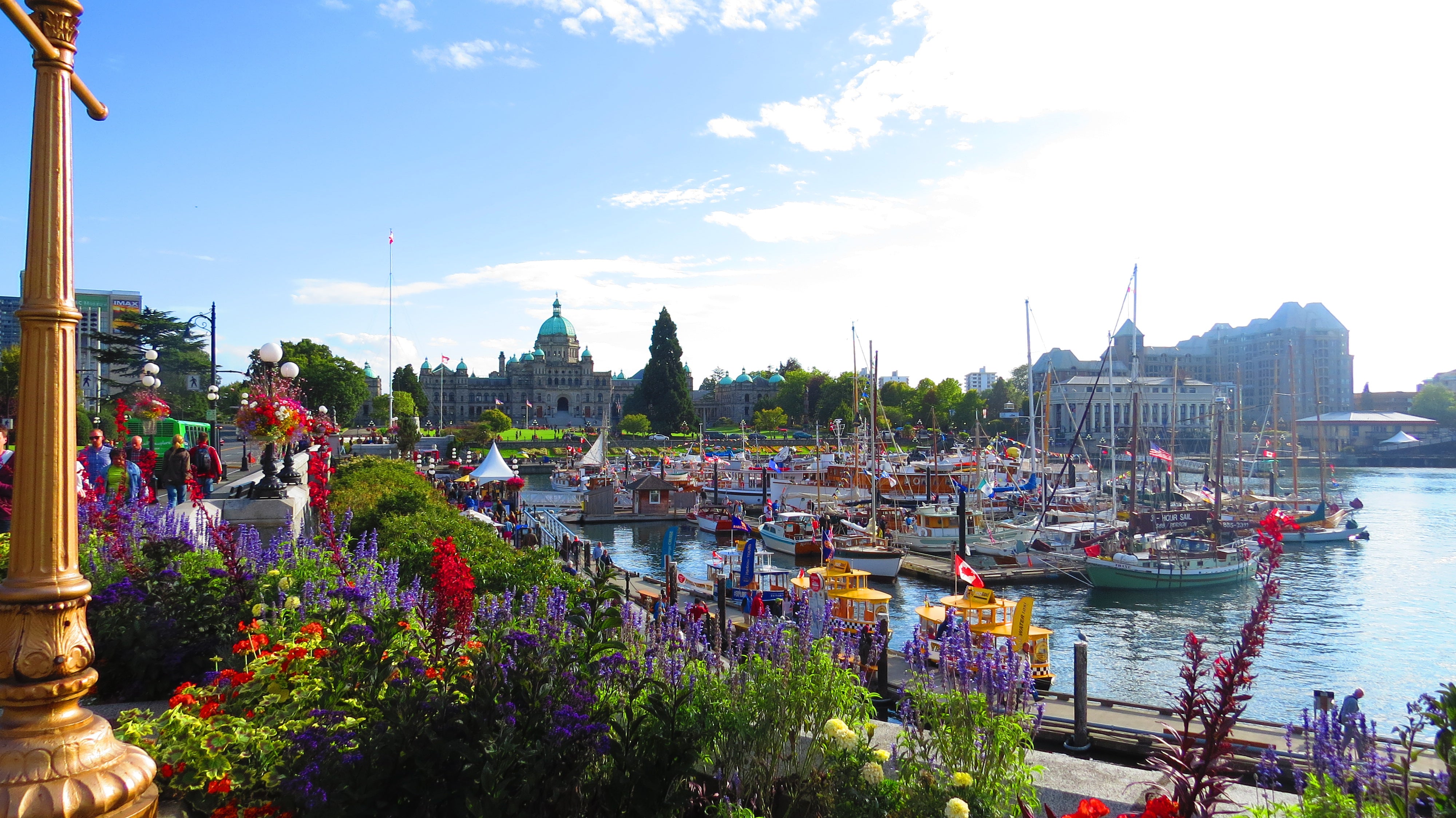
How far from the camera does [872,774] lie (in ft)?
13.1

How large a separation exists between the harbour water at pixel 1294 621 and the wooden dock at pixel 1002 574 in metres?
0.39

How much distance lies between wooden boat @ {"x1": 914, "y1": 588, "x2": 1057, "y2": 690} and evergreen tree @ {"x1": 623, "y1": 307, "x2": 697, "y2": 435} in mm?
82897

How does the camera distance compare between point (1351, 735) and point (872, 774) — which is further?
point (1351, 735)

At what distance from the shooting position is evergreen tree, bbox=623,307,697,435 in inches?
3910

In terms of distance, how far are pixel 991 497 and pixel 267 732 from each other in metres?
44.2

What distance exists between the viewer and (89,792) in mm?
2549

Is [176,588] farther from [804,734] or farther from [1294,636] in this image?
[1294,636]

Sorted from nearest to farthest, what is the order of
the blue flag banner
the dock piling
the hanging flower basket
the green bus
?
Result: the hanging flower basket → the dock piling → the blue flag banner → the green bus

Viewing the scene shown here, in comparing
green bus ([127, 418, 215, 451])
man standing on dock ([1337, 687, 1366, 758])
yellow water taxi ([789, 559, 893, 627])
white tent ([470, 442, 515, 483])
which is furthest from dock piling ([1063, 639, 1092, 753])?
white tent ([470, 442, 515, 483])

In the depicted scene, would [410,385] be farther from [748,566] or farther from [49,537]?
[49,537]

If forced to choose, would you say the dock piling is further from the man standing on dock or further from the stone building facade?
the stone building facade

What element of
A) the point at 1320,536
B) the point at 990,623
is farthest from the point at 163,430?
the point at 1320,536

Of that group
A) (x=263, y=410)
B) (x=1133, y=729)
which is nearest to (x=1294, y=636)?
(x=1133, y=729)

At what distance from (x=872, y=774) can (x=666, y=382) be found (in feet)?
317
